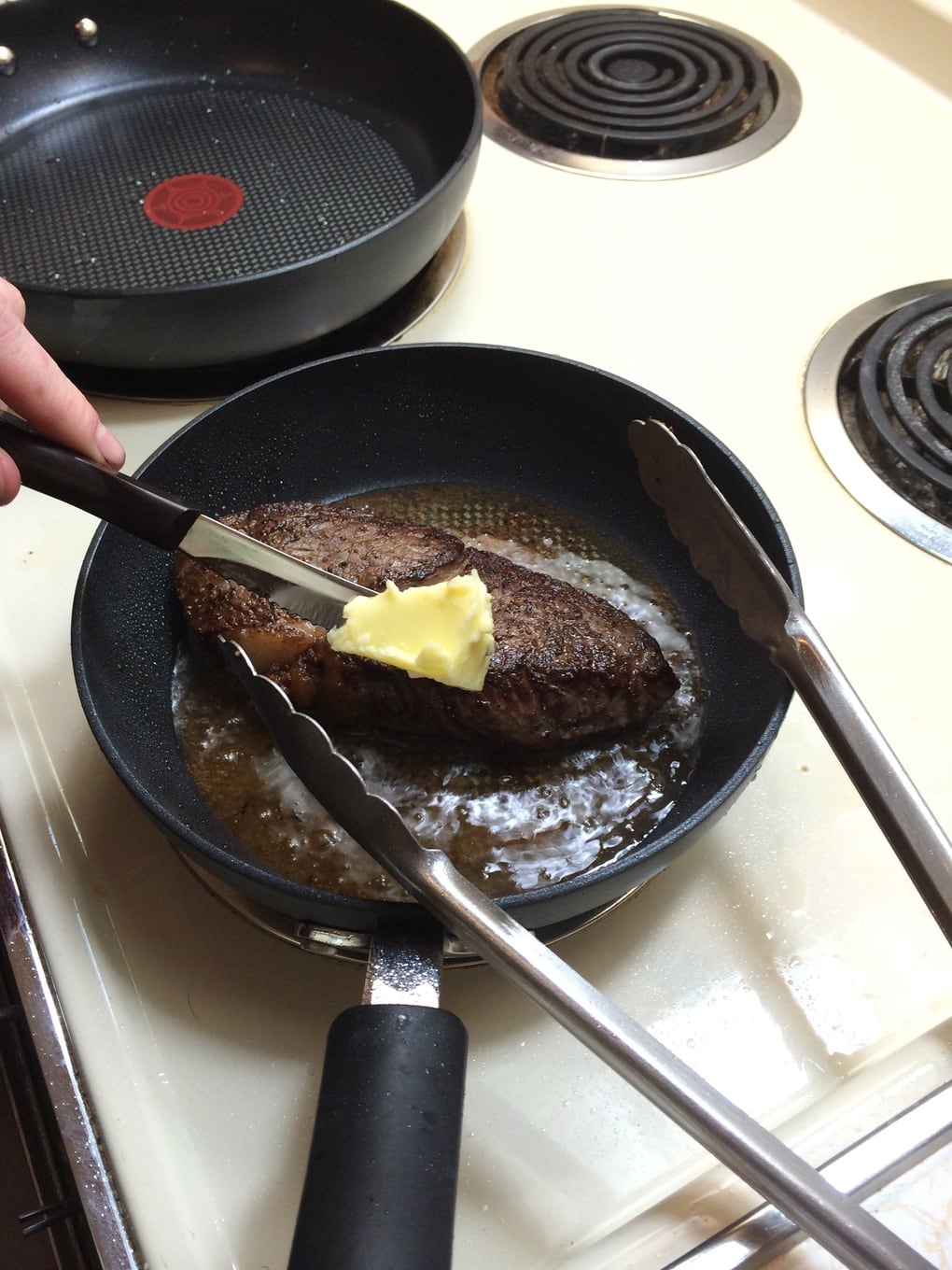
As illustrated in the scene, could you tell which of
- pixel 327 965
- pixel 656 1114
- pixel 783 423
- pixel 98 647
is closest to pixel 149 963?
pixel 327 965

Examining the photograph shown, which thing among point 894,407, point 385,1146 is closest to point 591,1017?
point 385,1146

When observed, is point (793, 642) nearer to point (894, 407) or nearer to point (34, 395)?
point (894, 407)

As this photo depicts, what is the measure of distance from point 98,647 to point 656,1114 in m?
0.61

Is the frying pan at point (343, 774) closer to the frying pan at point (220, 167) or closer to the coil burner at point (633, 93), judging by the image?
the frying pan at point (220, 167)

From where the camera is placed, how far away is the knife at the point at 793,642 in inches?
25.5

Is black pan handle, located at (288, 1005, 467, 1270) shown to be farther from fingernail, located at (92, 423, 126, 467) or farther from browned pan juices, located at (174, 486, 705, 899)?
fingernail, located at (92, 423, 126, 467)

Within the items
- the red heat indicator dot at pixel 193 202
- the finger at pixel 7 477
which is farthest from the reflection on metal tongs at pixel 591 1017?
the red heat indicator dot at pixel 193 202

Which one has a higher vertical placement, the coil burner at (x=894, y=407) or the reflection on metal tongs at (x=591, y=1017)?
the coil burner at (x=894, y=407)

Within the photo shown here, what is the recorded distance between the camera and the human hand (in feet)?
2.49

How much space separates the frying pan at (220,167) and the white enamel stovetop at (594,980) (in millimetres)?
186

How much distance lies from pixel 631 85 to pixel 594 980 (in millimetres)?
1447

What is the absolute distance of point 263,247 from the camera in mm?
1258

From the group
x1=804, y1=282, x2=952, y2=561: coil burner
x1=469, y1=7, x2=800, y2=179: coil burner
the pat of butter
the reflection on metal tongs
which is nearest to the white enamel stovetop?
x1=804, y1=282, x2=952, y2=561: coil burner

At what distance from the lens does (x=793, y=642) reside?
751 millimetres
